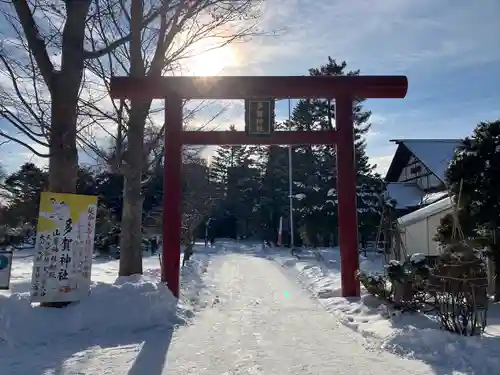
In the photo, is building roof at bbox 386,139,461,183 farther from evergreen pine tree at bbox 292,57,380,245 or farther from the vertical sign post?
the vertical sign post

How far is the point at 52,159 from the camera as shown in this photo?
804 cm

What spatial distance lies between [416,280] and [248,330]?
2.73 meters

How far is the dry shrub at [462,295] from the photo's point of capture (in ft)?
19.2

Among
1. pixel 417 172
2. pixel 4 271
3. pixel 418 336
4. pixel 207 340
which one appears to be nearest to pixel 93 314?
pixel 4 271

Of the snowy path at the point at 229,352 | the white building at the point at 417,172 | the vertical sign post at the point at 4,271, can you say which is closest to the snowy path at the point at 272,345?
the snowy path at the point at 229,352

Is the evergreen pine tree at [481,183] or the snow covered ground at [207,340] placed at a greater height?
the evergreen pine tree at [481,183]

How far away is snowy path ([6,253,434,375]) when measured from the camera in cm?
516

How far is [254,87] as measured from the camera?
10203 millimetres

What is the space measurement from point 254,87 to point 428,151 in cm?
2056

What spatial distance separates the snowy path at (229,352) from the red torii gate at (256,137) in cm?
212

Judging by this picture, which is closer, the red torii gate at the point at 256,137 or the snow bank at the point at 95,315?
the snow bank at the point at 95,315

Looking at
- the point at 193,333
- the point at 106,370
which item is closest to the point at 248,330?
the point at 193,333

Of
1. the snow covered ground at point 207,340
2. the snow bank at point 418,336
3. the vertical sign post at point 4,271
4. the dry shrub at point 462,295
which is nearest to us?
the snow bank at point 418,336

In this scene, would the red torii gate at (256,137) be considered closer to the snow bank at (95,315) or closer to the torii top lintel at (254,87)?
the torii top lintel at (254,87)
